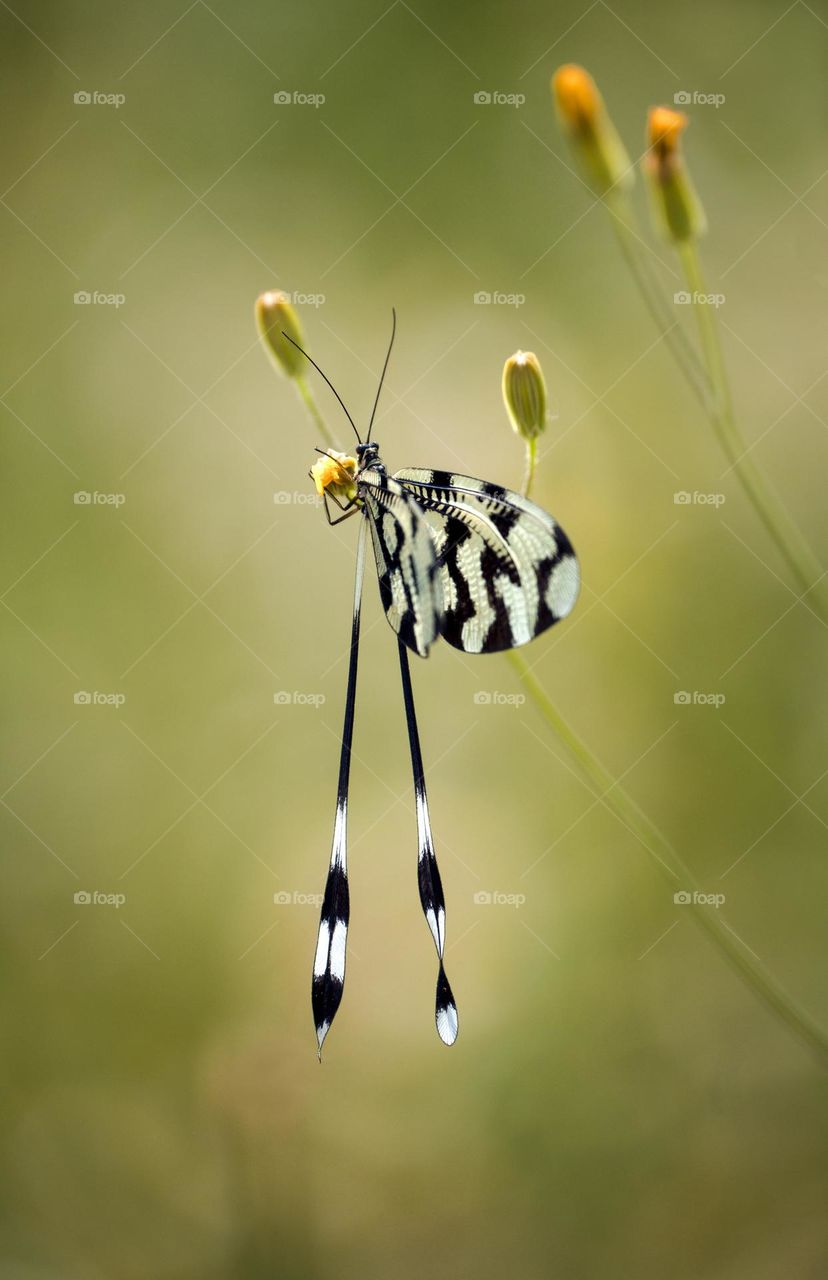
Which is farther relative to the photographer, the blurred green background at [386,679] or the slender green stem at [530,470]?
the blurred green background at [386,679]

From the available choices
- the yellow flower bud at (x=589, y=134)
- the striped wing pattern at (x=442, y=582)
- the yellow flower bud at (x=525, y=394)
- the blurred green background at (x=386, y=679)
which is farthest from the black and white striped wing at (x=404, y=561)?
the blurred green background at (x=386, y=679)

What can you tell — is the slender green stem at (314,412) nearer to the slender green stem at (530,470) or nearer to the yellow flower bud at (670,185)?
the slender green stem at (530,470)

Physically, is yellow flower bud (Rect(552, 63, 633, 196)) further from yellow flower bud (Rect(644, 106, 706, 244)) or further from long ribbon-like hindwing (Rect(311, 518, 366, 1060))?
long ribbon-like hindwing (Rect(311, 518, 366, 1060))

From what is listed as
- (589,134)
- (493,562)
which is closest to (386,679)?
(493,562)

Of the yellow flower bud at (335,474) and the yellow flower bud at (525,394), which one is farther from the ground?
the yellow flower bud at (525,394)

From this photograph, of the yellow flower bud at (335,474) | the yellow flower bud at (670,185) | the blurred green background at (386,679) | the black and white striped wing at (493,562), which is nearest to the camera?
the yellow flower bud at (670,185)

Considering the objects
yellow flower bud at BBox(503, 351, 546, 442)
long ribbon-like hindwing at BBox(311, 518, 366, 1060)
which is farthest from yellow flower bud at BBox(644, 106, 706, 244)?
long ribbon-like hindwing at BBox(311, 518, 366, 1060)
